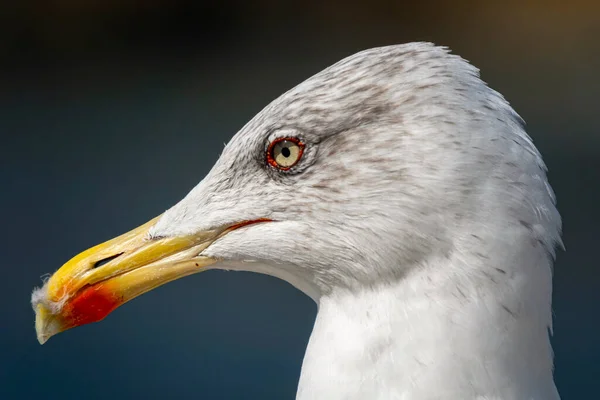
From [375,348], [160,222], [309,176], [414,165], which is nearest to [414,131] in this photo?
[414,165]

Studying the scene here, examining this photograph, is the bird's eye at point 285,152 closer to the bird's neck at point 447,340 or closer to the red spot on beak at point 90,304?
the bird's neck at point 447,340

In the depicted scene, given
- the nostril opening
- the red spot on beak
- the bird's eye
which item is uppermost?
the bird's eye

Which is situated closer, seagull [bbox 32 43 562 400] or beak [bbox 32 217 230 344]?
seagull [bbox 32 43 562 400]

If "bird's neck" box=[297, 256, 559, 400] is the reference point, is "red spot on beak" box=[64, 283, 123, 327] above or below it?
above

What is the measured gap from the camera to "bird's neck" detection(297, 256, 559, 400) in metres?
1.01

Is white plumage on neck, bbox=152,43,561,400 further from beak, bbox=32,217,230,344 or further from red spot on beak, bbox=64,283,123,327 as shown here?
red spot on beak, bbox=64,283,123,327

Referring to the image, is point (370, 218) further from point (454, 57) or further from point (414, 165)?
point (454, 57)

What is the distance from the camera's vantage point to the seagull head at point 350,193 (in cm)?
101

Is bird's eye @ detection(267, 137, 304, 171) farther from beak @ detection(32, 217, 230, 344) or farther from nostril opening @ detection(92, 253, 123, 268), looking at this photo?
nostril opening @ detection(92, 253, 123, 268)

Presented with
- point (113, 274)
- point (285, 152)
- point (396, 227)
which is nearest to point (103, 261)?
point (113, 274)

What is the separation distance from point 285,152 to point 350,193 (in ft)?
0.34

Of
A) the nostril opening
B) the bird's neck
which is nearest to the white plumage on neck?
the bird's neck

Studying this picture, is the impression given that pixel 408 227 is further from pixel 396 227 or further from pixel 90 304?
pixel 90 304

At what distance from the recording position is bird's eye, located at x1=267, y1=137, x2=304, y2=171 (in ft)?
3.57
